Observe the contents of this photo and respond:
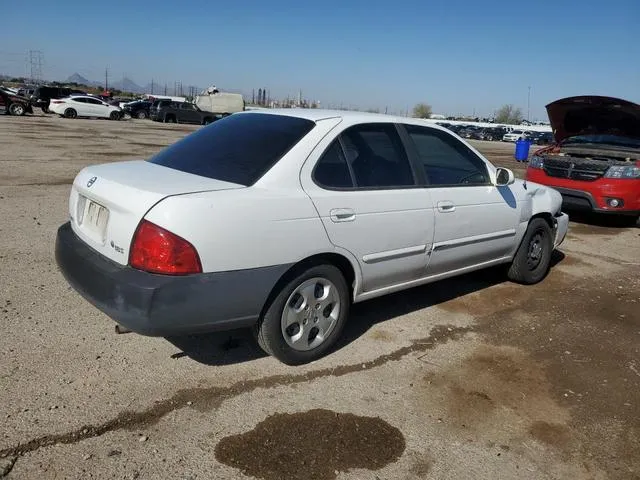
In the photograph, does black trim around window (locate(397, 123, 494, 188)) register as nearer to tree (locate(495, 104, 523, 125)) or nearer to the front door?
the front door

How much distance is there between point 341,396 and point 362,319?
1.25m

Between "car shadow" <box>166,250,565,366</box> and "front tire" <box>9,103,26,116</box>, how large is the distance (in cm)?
3197

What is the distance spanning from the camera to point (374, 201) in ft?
12.3

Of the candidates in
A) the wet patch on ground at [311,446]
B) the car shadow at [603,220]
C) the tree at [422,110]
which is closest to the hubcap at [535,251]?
the wet patch on ground at [311,446]

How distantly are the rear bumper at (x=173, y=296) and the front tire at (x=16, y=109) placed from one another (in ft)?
106

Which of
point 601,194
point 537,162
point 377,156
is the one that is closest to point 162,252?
point 377,156

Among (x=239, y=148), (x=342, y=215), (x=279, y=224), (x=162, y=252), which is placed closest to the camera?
(x=162, y=252)

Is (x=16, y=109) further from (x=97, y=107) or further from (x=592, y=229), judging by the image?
(x=592, y=229)

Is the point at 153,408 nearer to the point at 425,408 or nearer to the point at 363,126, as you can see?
the point at 425,408

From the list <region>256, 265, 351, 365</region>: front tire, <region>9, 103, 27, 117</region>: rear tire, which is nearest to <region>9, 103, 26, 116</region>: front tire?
<region>9, 103, 27, 117</region>: rear tire

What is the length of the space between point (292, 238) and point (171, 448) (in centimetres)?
130

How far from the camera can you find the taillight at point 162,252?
2900 millimetres

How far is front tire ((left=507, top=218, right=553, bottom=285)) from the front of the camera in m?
5.42

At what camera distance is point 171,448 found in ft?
8.91
